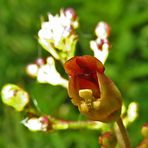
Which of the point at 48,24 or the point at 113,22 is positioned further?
the point at 113,22

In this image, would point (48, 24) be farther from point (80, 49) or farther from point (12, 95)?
point (80, 49)

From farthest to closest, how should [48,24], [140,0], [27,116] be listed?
[140,0], [48,24], [27,116]

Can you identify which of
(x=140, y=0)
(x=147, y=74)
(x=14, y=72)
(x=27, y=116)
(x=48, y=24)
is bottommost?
(x=27, y=116)

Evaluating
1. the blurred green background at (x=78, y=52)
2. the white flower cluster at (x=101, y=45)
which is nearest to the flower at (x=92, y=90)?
the white flower cluster at (x=101, y=45)

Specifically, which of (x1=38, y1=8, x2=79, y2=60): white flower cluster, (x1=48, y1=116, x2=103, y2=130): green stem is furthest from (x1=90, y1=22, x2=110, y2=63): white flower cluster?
(x1=48, y1=116, x2=103, y2=130): green stem

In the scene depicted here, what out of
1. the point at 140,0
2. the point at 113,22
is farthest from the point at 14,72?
the point at 140,0

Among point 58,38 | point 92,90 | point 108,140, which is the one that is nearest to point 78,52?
point 58,38
